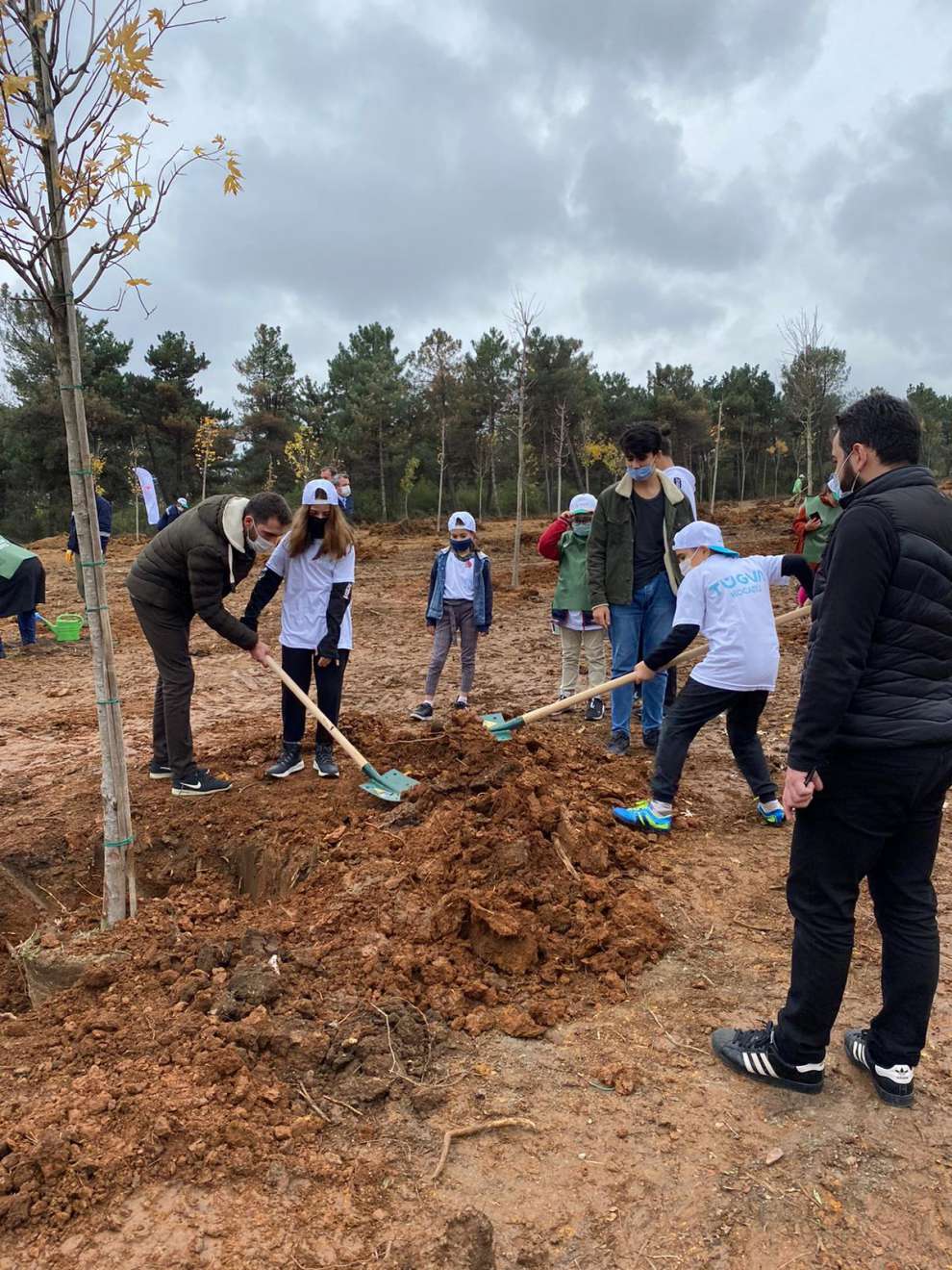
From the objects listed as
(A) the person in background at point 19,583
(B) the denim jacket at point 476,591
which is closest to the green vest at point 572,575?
(B) the denim jacket at point 476,591

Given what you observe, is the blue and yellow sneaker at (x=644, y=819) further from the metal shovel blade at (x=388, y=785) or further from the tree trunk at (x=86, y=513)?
the tree trunk at (x=86, y=513)

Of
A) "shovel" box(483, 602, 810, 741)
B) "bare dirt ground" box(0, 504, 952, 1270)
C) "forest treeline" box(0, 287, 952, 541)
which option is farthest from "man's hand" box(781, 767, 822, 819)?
"forest treeline" box(0, 287, 952, 541)

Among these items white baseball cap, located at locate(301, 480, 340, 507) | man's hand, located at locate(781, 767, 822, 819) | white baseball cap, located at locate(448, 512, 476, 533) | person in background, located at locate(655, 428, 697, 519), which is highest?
person in background, located at locate(655, 428, 697, 519)

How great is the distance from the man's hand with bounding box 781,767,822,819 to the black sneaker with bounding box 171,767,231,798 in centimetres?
352

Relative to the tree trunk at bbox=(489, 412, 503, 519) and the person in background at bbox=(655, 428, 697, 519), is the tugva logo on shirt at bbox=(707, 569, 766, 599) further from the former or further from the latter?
the tree trunk at bbox=(489, 412, 503, 519)

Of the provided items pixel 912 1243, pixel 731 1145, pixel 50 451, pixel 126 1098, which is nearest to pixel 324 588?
pixel 126 1098

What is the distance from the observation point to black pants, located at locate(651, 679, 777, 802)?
13.6 feet

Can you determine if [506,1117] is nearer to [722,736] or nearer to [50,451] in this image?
[722,736]

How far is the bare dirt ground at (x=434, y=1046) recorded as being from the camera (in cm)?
208

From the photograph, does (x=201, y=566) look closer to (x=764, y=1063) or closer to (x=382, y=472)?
(x=764, y=1063)

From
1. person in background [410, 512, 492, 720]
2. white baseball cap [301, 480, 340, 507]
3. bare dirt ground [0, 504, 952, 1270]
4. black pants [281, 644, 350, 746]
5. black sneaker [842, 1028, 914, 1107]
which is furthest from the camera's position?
person in background [410, 512, 492, 720]

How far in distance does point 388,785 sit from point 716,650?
1951mm

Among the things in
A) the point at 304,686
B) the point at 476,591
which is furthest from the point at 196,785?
the point at 476,591

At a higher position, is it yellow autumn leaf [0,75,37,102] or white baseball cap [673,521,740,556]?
yellow autumn leaf [0,75,37,102]
